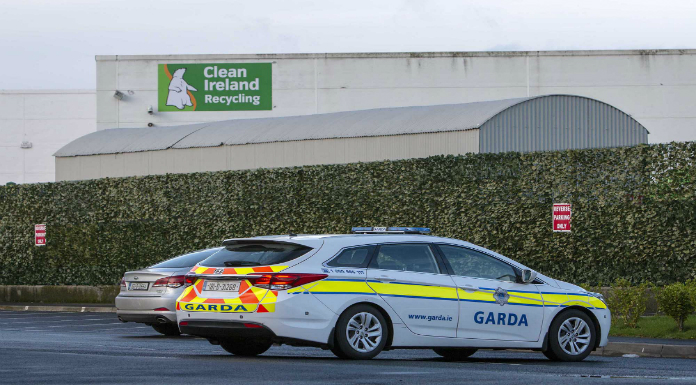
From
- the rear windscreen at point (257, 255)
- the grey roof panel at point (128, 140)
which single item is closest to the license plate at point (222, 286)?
the rear windscreen at point (257, 255)

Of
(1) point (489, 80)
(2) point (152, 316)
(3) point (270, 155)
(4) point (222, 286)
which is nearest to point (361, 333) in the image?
(4) point (222, 286)

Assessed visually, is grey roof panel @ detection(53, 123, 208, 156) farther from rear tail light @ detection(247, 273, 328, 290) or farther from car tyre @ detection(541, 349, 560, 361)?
rear tail light @ detection(247, 273, 328, 290)

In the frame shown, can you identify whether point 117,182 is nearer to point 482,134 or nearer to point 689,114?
point 482,134

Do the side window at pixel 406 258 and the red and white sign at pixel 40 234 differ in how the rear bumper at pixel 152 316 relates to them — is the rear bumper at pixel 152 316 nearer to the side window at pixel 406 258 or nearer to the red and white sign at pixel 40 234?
the side window at pixel 406 258

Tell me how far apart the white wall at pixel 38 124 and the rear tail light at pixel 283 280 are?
4622 cm

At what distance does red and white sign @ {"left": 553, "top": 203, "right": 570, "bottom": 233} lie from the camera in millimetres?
22641

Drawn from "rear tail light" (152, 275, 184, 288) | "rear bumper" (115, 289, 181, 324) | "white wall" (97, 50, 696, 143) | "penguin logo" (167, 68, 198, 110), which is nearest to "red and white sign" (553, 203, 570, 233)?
Result: "rear tail light" (152, 275, 184, 288)

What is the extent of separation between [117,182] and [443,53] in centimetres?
2066

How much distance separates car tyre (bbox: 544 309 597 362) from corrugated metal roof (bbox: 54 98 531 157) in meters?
14.4

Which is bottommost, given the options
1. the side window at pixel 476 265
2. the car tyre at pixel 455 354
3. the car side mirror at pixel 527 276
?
the car tyre at pixel 455 354

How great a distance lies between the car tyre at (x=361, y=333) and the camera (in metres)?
11.8

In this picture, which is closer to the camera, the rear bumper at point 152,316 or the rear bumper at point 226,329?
the rear bumper at point 226,329

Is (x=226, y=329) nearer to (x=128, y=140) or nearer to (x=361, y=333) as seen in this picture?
(x=361, y=333)

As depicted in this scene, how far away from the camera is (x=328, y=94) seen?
49375mm
